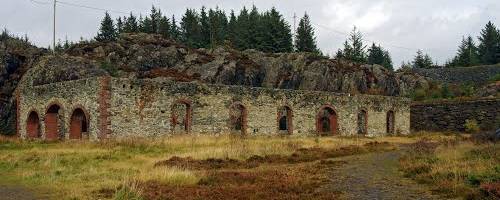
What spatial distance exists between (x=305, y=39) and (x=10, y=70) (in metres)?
36.9

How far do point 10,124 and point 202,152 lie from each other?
Result: 2373 centimetres

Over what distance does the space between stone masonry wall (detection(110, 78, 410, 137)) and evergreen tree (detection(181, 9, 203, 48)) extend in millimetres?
38650

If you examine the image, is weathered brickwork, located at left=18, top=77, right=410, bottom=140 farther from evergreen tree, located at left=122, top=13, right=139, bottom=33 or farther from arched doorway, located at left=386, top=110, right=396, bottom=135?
evergreen tree, located at left=122, top=13, right=139, bottom=33

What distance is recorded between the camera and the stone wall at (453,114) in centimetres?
3800

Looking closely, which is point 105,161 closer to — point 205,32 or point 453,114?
point 453,114

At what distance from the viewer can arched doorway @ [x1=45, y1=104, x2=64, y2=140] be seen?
28375mm

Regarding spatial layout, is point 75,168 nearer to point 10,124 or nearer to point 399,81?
point 10,124

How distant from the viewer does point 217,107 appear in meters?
28.5

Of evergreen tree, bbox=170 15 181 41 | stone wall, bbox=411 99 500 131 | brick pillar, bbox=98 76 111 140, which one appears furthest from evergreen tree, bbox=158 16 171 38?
brick pillar, bbox=98 76 111 140

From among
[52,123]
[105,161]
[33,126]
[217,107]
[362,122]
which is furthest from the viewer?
[362,122]

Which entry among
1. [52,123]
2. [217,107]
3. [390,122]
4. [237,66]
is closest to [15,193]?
[217,107]

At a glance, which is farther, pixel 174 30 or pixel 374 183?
pixel 174 30

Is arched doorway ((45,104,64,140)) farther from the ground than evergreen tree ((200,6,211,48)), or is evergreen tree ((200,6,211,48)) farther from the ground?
evergreen tree ((200,6,211,48))

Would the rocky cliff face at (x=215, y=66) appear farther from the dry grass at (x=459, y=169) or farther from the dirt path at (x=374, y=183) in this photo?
the dry grass at (x=459, y=169)
